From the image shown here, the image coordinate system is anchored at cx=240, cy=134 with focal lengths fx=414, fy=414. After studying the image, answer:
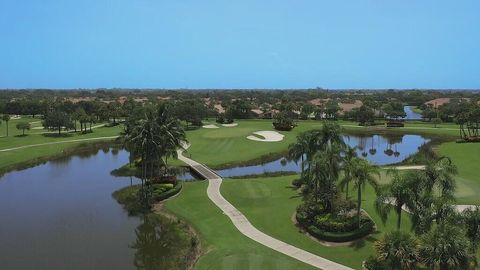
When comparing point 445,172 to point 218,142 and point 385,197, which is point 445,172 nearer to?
point 385,197

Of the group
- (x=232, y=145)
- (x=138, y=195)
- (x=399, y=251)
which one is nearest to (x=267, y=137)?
(x=232, y=145)

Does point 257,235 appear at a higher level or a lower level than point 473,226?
lower

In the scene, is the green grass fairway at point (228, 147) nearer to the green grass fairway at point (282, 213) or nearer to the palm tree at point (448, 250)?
the green grass fairway at point (282, 213)

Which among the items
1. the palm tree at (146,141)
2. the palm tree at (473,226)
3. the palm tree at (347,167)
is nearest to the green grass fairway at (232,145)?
the palm tree at (146,141)

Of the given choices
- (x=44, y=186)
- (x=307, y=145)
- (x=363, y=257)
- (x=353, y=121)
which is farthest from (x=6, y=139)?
(x=353, y=121)

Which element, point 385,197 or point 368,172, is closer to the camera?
point 385,197

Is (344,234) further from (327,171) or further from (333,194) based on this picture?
(327,171)

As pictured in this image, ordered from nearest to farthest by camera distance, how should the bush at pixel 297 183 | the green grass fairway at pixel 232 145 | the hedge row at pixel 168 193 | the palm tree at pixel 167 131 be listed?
the hedge row at pixel 168 193 → the bush at pixel 297 183 → the palm tree at pixel 167 131 → the green grass fairway at pixel 232 145

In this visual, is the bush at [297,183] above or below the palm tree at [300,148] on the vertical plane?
below
